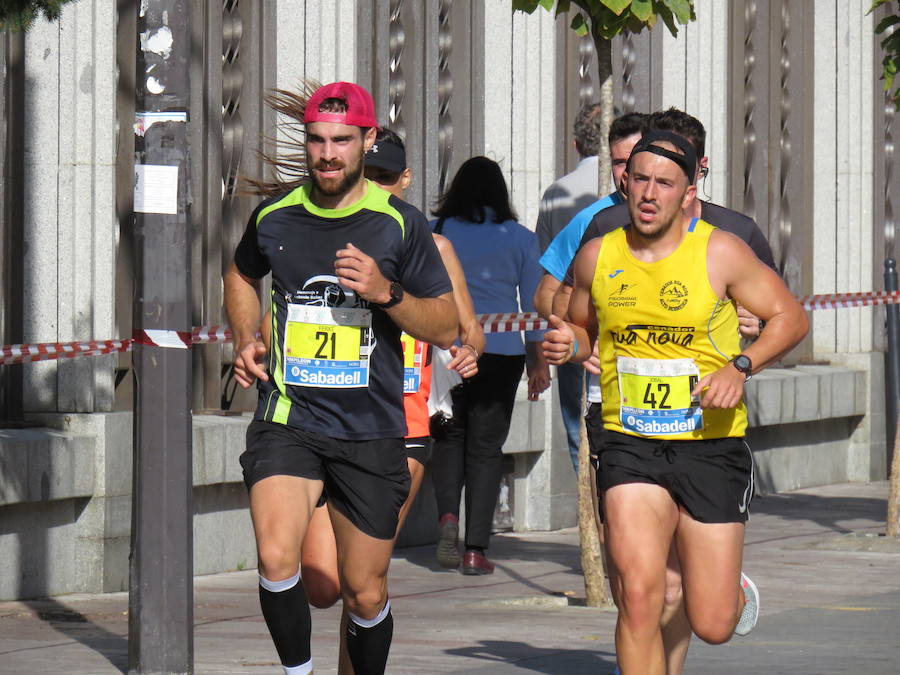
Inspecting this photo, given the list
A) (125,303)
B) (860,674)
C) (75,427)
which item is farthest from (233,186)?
(860,674)

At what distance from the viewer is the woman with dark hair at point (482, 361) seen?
10.7 meters

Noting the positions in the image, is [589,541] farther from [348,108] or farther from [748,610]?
[348,108]

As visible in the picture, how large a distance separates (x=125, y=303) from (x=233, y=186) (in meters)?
1.14

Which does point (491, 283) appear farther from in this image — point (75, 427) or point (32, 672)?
point (32, 672)

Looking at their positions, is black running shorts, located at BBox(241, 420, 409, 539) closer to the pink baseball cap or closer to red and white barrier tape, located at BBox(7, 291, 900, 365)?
red and white barrier tape, located at BBox(7, 291, 900, 365)

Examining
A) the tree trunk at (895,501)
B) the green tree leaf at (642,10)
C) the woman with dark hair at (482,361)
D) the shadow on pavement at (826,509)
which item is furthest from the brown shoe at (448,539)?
the shadow on pavement at (826,509)

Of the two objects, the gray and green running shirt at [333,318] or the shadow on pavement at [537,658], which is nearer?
the gray and green running shirt at [333,318]

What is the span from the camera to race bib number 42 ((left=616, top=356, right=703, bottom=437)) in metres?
6.29

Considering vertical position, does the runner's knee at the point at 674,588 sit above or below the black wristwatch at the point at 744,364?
below

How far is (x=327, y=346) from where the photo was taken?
638 centimetres

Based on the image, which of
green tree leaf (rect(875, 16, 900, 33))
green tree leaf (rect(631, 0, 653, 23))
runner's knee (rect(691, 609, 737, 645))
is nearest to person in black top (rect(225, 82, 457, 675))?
runner's knee (rect(691, 609, 737, 645))

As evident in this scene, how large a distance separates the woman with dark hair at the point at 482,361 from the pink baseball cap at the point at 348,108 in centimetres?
407

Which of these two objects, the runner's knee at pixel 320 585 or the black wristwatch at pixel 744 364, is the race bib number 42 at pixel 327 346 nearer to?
the runner's knee at pixel 320 585

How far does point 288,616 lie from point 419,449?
1662mm
